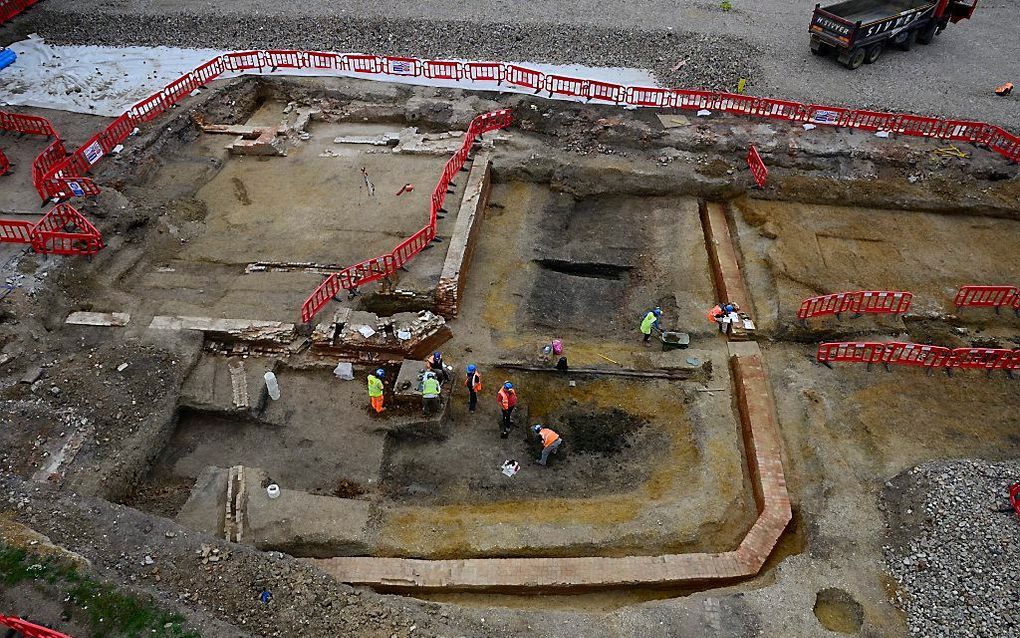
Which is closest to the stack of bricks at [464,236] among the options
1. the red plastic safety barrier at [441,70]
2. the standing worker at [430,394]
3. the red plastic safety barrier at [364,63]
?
the standing worker at [430,394]

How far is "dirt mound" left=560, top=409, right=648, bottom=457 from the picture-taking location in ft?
36.4

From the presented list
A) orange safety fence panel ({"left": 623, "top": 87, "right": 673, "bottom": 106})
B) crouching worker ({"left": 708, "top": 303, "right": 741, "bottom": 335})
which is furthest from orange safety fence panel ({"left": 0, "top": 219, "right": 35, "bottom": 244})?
orange safety fence panel ({"left": 623, "top": 87, "right": 673, "bottom": 106})

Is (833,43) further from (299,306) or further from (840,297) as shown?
(299,306)

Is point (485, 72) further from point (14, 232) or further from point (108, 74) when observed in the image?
point (14, 232)

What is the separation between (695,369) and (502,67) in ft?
38.8

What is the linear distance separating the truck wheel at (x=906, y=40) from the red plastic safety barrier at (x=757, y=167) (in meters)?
8.31

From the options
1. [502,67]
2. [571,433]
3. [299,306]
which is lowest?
[571,433]

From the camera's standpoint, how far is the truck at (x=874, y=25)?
752 inches

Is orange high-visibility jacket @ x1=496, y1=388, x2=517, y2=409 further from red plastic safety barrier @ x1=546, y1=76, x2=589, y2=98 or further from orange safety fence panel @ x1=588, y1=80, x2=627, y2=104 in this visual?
red plastic safety barrier @ x1=546, y1=76, x2=589, y2=98

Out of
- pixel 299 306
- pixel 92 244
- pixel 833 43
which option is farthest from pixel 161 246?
pixel 833 43

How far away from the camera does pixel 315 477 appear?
10438mm

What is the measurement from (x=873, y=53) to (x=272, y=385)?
1979 cm

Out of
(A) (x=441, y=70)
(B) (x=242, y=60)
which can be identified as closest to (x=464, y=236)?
(A) (x=441, y=70)

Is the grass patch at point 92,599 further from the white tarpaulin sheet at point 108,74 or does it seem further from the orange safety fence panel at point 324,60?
the orange safety fence panel at point 324,60
